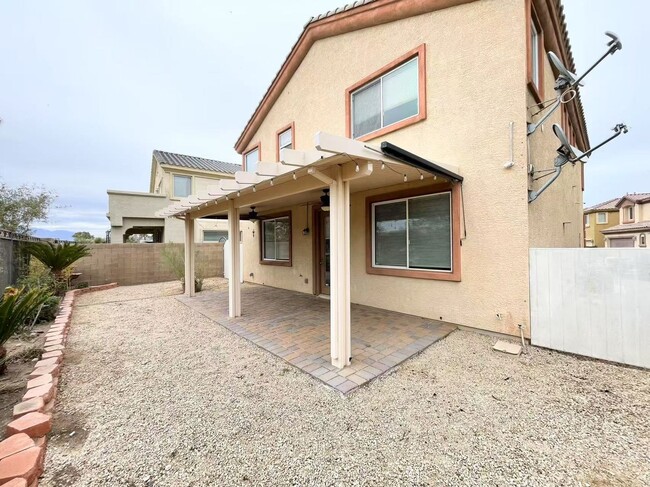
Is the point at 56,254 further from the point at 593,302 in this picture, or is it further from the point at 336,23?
the point at 593,302

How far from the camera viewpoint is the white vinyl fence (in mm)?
3679

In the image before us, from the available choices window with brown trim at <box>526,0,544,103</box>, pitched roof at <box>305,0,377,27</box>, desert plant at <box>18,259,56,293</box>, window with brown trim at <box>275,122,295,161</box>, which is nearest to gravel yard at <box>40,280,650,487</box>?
desert plant at <box>18,259,56,293</box>

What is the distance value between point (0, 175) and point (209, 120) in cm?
1030

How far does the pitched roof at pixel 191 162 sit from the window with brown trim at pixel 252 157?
7631 millimetres

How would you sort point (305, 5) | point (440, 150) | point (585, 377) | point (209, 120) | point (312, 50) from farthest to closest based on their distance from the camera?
point (209, 120), point (305, 5), point (312, 50), point (440, 150), point (585, 377)

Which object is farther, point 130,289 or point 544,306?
point 130,289

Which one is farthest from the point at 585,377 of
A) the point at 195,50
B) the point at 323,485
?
the point at 195,50

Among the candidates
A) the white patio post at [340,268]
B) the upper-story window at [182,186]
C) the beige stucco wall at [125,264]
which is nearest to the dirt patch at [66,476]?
the white patio post at [340,268]

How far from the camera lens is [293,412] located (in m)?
2.87

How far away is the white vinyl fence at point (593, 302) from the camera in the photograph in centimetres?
368

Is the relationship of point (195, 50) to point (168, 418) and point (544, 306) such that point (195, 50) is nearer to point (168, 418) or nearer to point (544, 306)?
point (168, 418)

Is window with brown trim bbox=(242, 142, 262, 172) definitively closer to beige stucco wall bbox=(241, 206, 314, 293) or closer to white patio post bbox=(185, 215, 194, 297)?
beige stucco wall bbox=(241, 206, 314, 293)

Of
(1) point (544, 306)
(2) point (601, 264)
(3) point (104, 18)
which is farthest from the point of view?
(3) point (104, 18)

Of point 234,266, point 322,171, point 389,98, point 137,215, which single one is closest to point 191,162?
point 137,215
